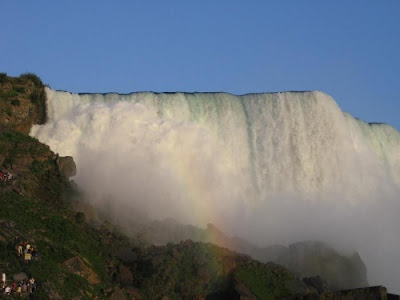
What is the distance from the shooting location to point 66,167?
60.9 meters

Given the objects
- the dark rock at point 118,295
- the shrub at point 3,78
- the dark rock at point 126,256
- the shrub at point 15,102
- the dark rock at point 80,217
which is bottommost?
the dark rock at point 118,295

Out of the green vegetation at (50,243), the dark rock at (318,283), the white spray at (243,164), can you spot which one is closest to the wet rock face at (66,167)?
the white spray at (243,164)

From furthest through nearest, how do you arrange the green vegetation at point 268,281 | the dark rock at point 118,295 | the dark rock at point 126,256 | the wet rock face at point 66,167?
the wet rock face at point 66,167 < the green vegetation at point 268,281 < the dark rock at point 126,256 < the dark rock at point 118,295

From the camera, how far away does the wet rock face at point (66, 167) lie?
60.5 m

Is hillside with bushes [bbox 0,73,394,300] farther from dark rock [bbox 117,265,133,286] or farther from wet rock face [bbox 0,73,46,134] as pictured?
wet rock face [bbox 0,73,46,134]

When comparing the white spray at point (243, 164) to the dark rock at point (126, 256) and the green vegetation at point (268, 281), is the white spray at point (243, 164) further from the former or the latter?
the dark rock at point (126, 256)

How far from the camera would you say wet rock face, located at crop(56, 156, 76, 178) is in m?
60.5

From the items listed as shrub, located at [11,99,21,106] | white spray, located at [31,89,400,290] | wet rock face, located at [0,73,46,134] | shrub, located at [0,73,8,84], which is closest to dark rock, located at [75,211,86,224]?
white spray, located at [31,89,400,290]

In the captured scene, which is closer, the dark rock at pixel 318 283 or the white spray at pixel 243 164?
the dark rock at pixel 318 283

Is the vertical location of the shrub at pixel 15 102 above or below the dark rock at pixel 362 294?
above

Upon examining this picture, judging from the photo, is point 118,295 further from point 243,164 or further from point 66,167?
point 243,164

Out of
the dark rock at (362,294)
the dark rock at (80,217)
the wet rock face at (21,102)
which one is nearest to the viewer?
the dark rock at (362,294)

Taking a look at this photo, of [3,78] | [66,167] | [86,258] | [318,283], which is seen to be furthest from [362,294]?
[3,78]

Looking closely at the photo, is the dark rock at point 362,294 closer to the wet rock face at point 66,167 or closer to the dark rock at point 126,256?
the dark rock at point 126,256
